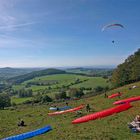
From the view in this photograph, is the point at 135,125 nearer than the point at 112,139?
No

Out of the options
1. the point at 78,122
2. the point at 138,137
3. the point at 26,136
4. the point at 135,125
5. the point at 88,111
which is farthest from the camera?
the point at 88,111

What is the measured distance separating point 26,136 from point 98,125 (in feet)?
25.6

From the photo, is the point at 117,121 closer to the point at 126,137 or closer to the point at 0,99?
the point at 126,137

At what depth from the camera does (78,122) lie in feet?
106

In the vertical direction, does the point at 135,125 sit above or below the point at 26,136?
above

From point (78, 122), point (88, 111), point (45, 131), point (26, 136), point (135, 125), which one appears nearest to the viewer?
Result: point (135, 125)

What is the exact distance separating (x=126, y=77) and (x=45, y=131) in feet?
243

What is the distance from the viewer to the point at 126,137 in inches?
857

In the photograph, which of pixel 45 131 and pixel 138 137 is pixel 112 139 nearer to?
pixel 138 137

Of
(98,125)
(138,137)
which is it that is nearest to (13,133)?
(98,125)

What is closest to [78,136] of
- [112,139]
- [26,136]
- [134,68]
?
[112,139]

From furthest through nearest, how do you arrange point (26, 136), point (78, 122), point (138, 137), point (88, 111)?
1. point (88, 111)
2. point (78, 122)
3. point (26, 136)
4. point (138, 137)

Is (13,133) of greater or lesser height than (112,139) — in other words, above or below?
below

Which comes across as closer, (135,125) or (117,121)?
(135,125)
